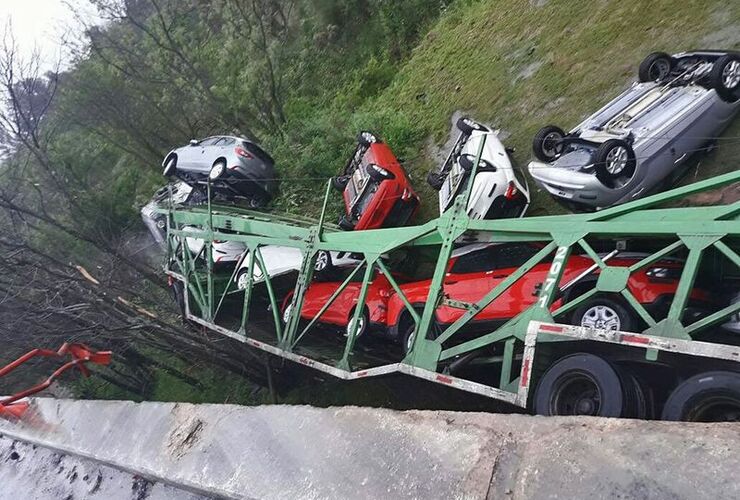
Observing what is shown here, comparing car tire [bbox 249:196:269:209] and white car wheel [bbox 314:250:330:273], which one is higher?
car tire [bbox 249:196:269:209]

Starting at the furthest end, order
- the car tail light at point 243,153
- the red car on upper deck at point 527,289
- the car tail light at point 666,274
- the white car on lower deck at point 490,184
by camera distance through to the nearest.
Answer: the car tail light at point 243,153
the white car on lower deck at point 490,184
the car tail light at point 666,274
the red car on upper deck at point 527,289

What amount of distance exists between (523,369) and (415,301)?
93.4 inches

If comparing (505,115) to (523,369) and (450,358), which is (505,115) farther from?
(523,369)

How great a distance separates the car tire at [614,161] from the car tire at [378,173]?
3366 millimetres

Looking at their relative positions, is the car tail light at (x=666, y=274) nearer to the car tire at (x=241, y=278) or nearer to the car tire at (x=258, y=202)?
the car tire at (x=241, y=278)

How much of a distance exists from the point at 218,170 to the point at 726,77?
9128mm

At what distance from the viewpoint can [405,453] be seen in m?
2.76

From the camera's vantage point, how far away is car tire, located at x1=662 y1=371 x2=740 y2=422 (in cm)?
383

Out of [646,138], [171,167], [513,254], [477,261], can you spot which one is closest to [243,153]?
[171,167]

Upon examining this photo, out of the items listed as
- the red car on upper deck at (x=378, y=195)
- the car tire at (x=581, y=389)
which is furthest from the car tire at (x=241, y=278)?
the car tire at (x=581, y=389)

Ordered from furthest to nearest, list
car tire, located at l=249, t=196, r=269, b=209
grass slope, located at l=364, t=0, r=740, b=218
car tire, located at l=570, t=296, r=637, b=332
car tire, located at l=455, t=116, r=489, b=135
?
car tire, located at l=249, t=196, r=269, b=209
grass slope, located at l=364, t=0, r=740, b=218
car tire, located at l=455, t=116, r=489, b=135
car tire, located at l=570, t=296, r=637, b=332

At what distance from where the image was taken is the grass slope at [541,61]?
9453mm

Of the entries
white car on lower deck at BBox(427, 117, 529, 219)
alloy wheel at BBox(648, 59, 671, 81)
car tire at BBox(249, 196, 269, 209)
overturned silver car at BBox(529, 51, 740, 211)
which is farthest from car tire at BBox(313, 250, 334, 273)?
alloy wheel at BBox(648, 59, 671, 81)

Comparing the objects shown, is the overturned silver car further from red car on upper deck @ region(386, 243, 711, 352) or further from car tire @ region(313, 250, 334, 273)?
car tire @ region(313, 250, 334, 273)
